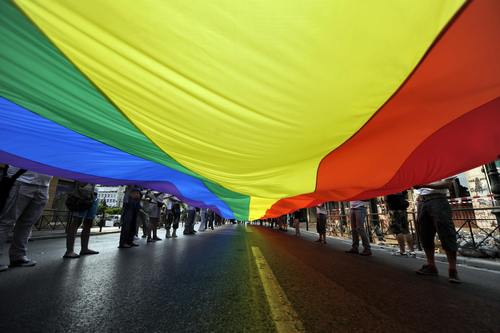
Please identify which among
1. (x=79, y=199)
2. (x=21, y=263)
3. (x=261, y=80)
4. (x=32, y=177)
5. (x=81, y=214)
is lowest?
(x=21, y=263)

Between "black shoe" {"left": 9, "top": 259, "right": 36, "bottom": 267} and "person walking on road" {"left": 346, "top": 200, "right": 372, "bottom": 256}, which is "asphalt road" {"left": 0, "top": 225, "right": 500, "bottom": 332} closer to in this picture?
"black shoe" {"left": 9, "top": 259, "right": 36, "bottom": 267}

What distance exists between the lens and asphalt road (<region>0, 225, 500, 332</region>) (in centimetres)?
192

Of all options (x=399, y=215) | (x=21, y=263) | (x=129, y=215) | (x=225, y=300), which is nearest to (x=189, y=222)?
(x=129, y=215)

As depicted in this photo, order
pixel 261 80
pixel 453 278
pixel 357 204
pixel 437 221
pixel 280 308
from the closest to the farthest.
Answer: pixel 261 80 < pixel 280 308 < pixel 453 278 < pixel 437 221 < pixel 357 204

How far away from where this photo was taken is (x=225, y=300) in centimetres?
246

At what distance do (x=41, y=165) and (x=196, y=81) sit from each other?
150 inches

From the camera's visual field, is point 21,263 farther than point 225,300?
Yes

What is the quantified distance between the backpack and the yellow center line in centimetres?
371

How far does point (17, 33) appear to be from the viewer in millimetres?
1668

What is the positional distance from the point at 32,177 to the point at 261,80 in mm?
4309

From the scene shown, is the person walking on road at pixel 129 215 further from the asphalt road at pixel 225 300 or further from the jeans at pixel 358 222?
the jeans at pixel 358 222

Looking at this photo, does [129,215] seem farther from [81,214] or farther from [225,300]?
[225,300]

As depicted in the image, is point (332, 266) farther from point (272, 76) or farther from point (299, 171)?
point (272, 76)

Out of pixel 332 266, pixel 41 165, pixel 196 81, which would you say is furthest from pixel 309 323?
pixel 41 165
